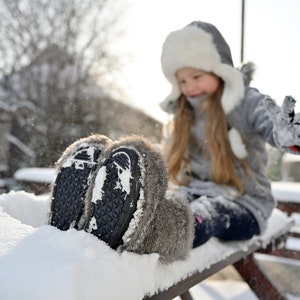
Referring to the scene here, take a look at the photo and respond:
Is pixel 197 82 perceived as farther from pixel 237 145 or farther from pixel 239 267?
pixel 239 267

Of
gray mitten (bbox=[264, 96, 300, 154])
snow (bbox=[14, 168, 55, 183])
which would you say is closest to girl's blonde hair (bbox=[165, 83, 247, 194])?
gray mitten (bbox=[264, 96, 300, 154])

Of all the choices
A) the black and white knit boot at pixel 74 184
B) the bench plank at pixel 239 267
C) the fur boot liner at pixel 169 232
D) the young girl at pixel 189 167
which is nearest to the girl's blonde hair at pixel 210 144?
the young girl at pixel 189 167

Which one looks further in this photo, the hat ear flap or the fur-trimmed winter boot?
the hat ear flap

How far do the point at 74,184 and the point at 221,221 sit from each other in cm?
40

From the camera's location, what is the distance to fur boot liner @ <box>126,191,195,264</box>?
1.97ft

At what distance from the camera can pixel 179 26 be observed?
3.92 ft

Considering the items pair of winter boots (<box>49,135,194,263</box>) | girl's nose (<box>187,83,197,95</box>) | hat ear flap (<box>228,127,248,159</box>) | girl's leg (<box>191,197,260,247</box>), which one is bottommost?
girl's leg (<box>191,197,260,247</box>)

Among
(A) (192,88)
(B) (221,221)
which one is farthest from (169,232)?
(A) (192,88)

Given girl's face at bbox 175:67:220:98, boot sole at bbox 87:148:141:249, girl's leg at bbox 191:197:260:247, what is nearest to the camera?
boot sole at bbox 87:148:141:249

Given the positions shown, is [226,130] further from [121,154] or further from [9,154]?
[9,154]

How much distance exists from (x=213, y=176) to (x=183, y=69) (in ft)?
1.08

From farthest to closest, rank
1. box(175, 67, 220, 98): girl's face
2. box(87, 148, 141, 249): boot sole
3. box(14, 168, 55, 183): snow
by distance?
box(14, 168, 55, 183): snow → box(175, 67, 220, 98): girl's face → box(87, 148, 141, 249): boot sole

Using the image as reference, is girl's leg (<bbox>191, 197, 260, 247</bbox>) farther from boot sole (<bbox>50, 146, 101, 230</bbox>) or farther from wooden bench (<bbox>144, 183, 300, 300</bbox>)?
boot sole (<bbox>50, 146, 101, 230</bbox>)

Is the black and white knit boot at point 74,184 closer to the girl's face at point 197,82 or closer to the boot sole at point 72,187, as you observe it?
the boot sole at point 72,187
